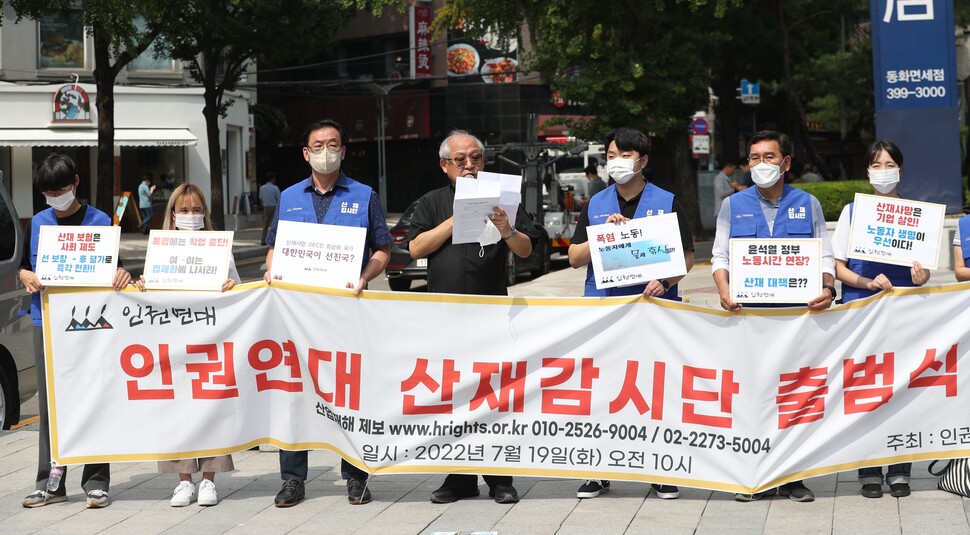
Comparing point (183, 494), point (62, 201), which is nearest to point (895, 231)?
point (183, 494)

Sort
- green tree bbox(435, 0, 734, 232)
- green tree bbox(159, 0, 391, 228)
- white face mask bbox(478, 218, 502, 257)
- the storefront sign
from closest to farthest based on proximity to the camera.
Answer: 1. white face mask bbox(478, 218, 502, 257)
2. green tree bbox(435, 0, 734, 232)
3. green tree bbox(159, 0, 391, 228)
4. the storefront sign

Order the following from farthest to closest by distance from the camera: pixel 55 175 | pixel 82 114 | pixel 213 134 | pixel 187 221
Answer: pixel 82 114 < pixel 213 134 < pixel 187 221 < pixel 55 175

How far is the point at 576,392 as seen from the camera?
20.9 feet

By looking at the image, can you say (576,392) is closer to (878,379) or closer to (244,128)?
(878,379)

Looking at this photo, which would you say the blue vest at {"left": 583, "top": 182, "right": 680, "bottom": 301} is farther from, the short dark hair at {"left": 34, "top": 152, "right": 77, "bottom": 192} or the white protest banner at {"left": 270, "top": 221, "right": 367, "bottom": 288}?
the short dark hair at {"left": 34, "top": 152, "right": 77, "bottom": 192}

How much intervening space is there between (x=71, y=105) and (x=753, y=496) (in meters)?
32.9

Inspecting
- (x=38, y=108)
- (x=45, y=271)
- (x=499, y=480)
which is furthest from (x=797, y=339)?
(x=38, y=108)

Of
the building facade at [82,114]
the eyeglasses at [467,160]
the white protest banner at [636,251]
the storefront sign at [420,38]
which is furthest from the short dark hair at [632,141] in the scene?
the storefront sign at [420,38]

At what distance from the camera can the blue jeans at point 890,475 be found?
641cm

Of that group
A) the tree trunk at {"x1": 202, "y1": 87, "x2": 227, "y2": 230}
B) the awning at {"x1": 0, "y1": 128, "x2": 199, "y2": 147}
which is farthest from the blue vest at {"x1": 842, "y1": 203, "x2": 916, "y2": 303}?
the awning at {"x1": 0, "y1": 128, "x2": 199, "y2": 147}

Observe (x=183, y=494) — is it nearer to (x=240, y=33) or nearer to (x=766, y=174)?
(x=766, y=174)

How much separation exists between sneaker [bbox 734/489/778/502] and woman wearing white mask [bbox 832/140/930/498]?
0.49m

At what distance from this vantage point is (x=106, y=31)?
19.9 meters

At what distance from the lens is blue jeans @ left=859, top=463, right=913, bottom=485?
6414 mm
